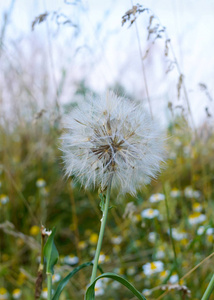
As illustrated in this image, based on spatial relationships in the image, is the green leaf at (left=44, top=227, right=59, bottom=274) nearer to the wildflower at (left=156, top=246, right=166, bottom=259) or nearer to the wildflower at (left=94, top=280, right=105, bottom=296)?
the wildflower at (left=94, top=280, right=105, bottom=296)

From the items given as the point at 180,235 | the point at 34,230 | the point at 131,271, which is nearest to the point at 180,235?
the point at 180,235

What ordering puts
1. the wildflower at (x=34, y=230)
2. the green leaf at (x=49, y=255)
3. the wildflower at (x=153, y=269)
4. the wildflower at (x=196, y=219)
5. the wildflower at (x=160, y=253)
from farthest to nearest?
1. the wildflower at (x=34, y=230)
2. the wildflower at (x=196, y=219)
3. the wildflower at (x=160, y=253)
4. the wildflower at (x=153, y=269)
5. the green leaf at (x=49, y=255)

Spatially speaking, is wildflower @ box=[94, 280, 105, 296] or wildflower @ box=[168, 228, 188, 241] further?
wildflower @ box=[168, 228, 188, 241]

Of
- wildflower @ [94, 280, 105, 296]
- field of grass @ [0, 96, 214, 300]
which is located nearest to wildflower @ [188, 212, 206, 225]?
field of grass @ [0, 96, 214, 300]

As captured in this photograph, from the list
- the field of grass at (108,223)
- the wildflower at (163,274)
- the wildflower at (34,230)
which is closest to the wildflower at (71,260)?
the field of grass at (108,223)

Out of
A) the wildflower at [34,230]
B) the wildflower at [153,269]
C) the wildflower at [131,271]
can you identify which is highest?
the wildflower at [34,230]

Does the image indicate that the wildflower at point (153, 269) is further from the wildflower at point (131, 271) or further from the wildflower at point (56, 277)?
the wildflower at point (56, 277)

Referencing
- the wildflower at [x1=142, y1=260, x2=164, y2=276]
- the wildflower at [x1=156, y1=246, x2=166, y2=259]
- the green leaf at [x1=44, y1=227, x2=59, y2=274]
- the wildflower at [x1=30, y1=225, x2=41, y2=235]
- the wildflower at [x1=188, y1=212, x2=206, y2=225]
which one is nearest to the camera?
the green leaf at [x1=44, y1=227, x2=59, y2=274]

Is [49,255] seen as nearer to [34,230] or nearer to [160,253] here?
[160,253]

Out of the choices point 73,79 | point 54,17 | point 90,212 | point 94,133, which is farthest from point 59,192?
point 94,133
